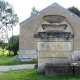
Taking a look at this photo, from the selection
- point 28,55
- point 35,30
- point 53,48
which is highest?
point 35,30

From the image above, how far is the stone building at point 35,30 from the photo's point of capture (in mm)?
28016

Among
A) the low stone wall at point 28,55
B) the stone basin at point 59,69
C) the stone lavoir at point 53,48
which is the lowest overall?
the low stone wall at point 28,55

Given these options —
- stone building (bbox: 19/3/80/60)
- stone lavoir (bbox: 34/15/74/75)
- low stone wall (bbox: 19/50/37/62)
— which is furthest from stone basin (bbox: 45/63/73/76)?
low stone wall (bbox: 19/50/37/62)

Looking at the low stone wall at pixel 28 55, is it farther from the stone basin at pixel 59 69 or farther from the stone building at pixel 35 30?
the stone basin at pixel 59 69

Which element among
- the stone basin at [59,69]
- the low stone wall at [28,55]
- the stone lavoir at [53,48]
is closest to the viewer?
the stone basin at [59,69]

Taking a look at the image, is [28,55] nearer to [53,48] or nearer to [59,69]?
[53,48]

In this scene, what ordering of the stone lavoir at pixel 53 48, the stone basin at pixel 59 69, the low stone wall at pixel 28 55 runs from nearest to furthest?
1. the stone basin at pixel 59 69
2. the stone lavoir at pixel 53 48
3. the low stone wall at pixel 28 55

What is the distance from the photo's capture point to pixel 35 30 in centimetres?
2841

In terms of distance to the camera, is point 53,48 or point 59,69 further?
point 53,48

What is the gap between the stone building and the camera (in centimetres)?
2802

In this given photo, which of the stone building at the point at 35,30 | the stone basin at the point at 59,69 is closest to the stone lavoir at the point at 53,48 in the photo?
the stone basin at the point at 59,69

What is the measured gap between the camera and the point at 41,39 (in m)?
9.96

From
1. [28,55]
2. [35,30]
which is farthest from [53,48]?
[35,30]

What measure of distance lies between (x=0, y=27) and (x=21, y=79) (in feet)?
158
